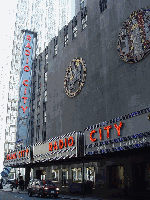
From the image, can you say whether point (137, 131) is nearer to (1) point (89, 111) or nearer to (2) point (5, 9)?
(1) point (89, 111)

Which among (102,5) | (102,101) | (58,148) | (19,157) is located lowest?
(19,157)

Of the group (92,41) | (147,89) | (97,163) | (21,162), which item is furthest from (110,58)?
(21,162)

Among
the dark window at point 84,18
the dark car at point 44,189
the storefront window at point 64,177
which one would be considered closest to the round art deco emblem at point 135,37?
the dark window at point 84,18

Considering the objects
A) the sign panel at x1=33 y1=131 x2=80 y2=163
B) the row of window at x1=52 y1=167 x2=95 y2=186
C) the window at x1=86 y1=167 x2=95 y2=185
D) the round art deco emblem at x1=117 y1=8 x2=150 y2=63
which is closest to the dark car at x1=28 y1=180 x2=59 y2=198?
the sign panel at x1=33 y1=131 x2=80 y2=163

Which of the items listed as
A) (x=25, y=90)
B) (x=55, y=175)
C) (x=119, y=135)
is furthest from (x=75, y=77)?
(x=25, y=90)

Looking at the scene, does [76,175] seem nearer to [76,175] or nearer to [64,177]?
[76,175]

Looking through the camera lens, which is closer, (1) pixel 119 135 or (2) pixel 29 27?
(1) pixel 119 135

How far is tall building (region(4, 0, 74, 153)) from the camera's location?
10762 cm

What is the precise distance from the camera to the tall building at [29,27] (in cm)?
10762

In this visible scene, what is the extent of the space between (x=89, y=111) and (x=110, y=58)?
7922 millimetres

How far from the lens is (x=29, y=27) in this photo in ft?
397

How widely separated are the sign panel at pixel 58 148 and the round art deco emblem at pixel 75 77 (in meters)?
9.09

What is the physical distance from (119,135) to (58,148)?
11067 millimetres

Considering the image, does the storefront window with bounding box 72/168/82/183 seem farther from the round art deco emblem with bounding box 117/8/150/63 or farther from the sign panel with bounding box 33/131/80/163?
the round art deco emblem with bounding box 117/8/150/63
